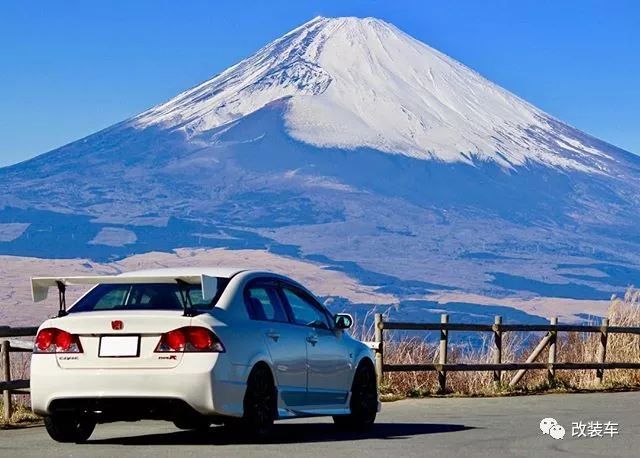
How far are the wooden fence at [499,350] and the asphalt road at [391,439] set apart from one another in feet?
11.6

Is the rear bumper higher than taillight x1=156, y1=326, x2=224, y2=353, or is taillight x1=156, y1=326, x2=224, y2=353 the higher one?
taillight x1=156, y1=326, x2=224, y2=353

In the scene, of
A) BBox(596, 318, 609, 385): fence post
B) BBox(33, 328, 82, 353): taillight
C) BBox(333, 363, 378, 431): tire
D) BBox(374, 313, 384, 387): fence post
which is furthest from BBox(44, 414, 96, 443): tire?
BBox(596, 318, 609, 385): fence post

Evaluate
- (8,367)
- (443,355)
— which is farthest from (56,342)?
(443,355)

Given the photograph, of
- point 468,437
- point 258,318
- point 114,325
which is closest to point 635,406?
point 468,437

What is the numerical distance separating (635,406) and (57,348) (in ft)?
26.5

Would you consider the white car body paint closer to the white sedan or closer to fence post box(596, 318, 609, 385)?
the white sedan

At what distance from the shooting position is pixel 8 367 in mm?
16406

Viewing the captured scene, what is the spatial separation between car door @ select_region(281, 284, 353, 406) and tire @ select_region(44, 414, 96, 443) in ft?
6.10

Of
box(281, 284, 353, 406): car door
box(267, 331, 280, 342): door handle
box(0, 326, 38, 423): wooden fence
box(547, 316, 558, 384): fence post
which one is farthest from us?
box(547, 316, 558, 384): fence post

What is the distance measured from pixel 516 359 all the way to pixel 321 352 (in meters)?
11.6

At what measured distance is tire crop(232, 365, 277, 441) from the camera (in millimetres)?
12773

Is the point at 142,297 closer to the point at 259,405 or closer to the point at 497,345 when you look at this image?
the point at 259,405

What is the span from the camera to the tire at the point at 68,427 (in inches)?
509

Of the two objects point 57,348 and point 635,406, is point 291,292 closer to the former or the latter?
point 57,348
